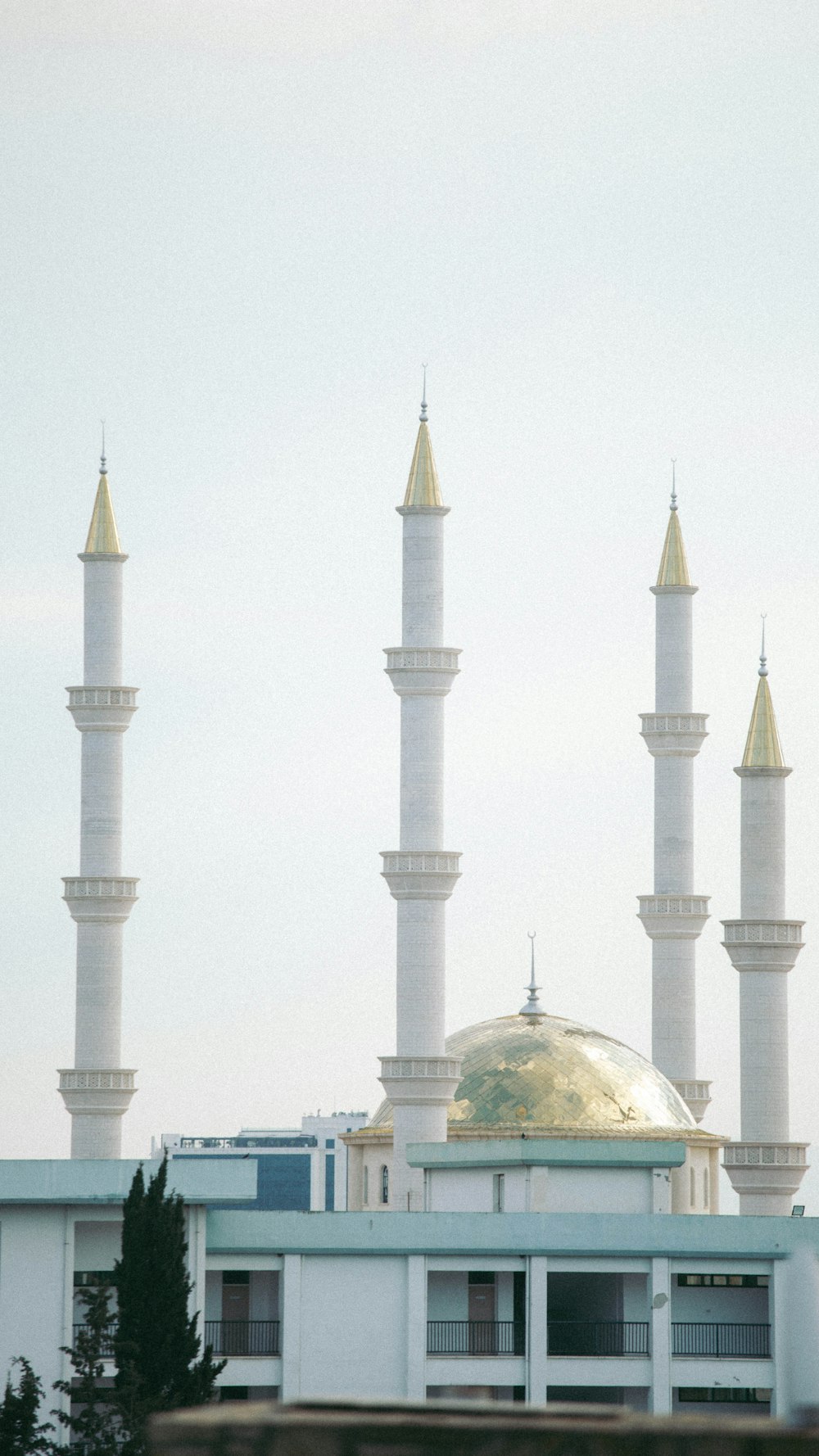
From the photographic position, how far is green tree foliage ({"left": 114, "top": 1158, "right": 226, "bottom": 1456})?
101 ft

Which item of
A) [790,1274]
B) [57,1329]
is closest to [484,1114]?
[57,1329]

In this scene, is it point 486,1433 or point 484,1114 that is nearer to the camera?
point 486,1433

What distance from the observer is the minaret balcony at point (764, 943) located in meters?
50.2

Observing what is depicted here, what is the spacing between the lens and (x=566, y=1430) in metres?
7.68

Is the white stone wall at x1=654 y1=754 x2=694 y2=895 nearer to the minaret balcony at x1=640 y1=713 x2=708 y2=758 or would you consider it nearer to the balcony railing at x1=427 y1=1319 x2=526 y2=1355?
the minaret balcony at x1=640 y1=713 x2=708 y2=758

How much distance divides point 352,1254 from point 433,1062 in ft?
34.3

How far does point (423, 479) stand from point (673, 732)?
9.28 m

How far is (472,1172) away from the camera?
40.4 m

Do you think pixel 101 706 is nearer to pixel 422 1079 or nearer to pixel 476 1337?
pixel 422 1079

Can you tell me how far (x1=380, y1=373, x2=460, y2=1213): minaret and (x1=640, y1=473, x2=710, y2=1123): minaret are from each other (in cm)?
798

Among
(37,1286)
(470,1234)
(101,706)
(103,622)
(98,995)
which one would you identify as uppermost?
(103,622)

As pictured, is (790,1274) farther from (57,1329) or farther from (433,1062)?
(433,1062)

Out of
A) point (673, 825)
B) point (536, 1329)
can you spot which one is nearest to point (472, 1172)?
point (536, 1329)

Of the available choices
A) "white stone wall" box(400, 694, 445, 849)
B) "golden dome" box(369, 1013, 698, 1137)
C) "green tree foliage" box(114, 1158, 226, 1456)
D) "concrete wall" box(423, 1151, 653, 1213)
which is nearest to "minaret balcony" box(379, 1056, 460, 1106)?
"golden dome" box(369, 1013, 698, 1137)
